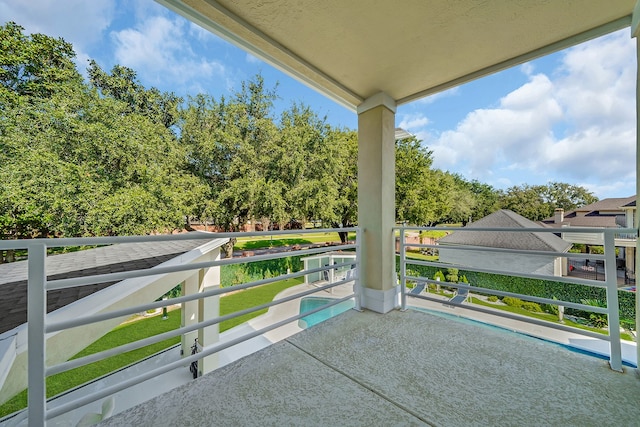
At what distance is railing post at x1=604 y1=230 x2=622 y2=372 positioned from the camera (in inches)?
64.6

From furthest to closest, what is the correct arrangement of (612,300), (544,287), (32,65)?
1. (32,65)
2. (544,287)
3. (612,300)

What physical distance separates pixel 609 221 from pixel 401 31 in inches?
193

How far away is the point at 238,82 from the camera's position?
11.1 meters

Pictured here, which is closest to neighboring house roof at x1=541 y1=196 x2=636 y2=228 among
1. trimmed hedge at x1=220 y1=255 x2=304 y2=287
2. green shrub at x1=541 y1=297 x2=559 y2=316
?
green shrub at x1=541 y1=297 x2=559 y2=316

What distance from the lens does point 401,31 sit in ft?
5.64

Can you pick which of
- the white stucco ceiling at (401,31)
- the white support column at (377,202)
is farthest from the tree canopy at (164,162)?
the white stucco ceiling at (401,31)

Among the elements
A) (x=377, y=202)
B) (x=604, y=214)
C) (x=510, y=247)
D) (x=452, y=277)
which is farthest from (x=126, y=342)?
(x=510, y=247)

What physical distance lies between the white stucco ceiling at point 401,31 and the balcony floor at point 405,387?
2.27 metres

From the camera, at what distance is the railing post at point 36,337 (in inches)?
41.2

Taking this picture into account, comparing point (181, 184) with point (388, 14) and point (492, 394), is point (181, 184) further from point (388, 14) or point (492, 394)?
point (492, 394)

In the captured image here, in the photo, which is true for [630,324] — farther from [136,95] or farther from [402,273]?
[136,95]

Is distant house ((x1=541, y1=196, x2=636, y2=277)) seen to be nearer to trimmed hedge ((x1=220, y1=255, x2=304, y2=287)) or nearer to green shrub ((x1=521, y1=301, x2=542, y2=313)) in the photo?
green shrub ((x1=521, y1=301, x2=542, y2=313))

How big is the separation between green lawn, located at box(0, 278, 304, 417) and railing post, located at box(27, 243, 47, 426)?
4183mm

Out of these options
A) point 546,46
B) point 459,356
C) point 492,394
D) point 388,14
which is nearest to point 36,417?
point 492,394
